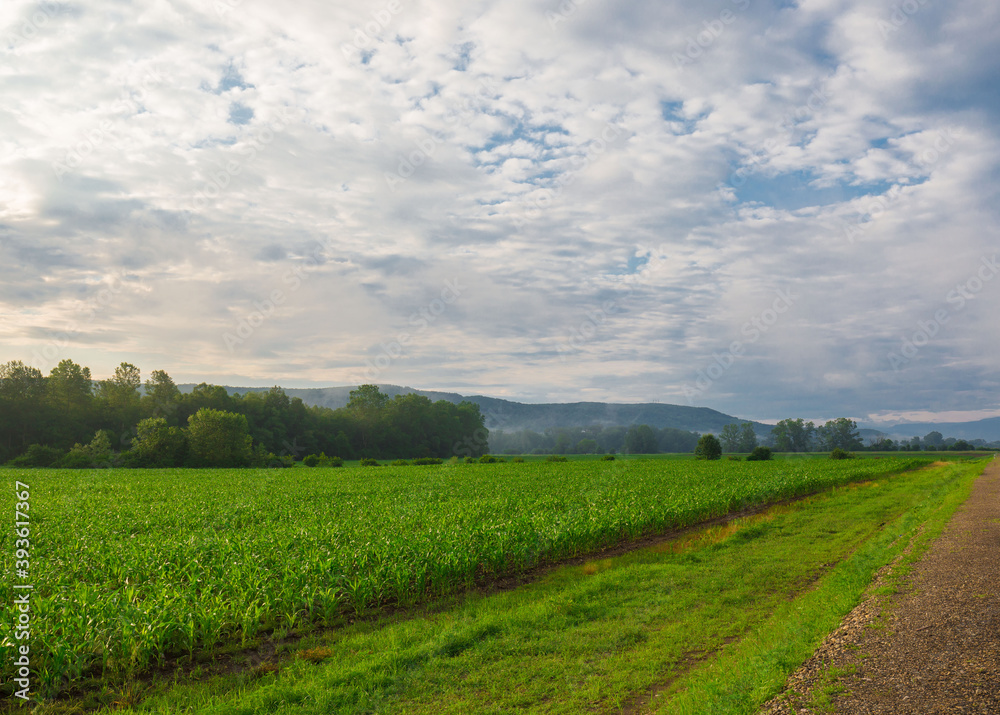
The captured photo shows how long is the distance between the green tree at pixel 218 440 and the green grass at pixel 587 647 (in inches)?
2661

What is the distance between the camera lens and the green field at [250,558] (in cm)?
764

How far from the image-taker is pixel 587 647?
28.1 ft

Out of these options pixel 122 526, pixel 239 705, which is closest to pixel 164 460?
pixel 122 526

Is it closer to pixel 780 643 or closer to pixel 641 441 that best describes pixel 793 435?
pixel 641 441

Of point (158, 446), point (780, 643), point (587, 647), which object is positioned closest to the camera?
point (780, 643)

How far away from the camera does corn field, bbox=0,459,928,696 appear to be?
7.65m

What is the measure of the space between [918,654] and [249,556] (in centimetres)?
1142

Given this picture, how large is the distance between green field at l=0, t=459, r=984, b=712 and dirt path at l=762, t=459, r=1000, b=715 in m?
7.52

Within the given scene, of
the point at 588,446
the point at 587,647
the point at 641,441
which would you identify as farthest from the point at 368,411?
the point at 587,647

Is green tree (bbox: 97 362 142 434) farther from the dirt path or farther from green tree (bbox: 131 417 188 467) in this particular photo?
the dirt path

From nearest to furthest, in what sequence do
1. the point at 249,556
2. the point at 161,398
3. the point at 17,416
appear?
the point at 249,556 → the point at 17,416 → the point at 161,398

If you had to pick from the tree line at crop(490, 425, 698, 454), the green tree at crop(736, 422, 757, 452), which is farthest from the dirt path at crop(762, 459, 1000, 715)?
the green tree at crop(736, 422, 757, 452)

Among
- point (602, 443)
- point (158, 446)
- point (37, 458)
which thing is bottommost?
point (602, 443)

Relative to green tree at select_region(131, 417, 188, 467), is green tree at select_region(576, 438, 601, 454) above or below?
below
